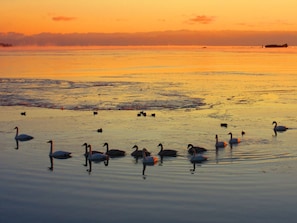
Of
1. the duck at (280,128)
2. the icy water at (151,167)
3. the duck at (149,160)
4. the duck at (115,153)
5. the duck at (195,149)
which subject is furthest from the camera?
the duck at (280,128)

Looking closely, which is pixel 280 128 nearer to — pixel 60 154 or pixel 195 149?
pixel 195 149

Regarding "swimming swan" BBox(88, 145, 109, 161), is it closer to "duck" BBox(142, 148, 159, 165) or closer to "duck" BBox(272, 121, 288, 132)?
"duck" BBox(142, 148, 159, 165)

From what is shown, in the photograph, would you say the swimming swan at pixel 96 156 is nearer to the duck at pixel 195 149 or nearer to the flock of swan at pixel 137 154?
the flock of swan at pixel 137 154

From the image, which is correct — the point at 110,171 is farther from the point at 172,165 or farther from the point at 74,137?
the point at 74,137

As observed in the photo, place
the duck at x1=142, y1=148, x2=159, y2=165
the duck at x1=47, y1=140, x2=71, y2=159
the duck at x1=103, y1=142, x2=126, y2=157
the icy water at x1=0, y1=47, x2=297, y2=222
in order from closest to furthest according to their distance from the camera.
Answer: the icy water at x1=0, y1=47, x2=297, y2=222 < the duck at x1=142, y1=148, x2=159, y2=165 < the duck at x1=47, y1=140, x2=71, y2=159 < the duck at x1=103, y1=142, x2=126, y2=157

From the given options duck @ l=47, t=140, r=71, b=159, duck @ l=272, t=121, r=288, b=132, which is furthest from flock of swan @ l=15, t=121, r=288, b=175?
duck @ l=272, t=121, r=288, b=132

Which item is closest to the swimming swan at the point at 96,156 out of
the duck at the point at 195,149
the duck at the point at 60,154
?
the duck at the point at 60,154

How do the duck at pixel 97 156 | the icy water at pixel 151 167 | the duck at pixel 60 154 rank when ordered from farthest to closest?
1. the duck at pixel 60 154
2. the duck at pixel 97 156
3. the icy water at pixel 151 167

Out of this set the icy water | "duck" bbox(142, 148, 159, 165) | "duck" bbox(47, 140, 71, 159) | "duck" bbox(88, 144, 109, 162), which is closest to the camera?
the icy water

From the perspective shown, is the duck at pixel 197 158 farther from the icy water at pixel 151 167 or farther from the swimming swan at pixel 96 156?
the swimming swan at pixel 96 156

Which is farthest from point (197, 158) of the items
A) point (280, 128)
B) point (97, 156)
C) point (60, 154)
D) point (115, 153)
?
point (280, 128)

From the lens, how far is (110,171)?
62.7 feet

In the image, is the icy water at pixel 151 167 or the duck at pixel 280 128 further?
the duck at pixel 280 128

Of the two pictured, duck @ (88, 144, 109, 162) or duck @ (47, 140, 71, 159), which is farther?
duck @ (47, 140, 71, 159)
